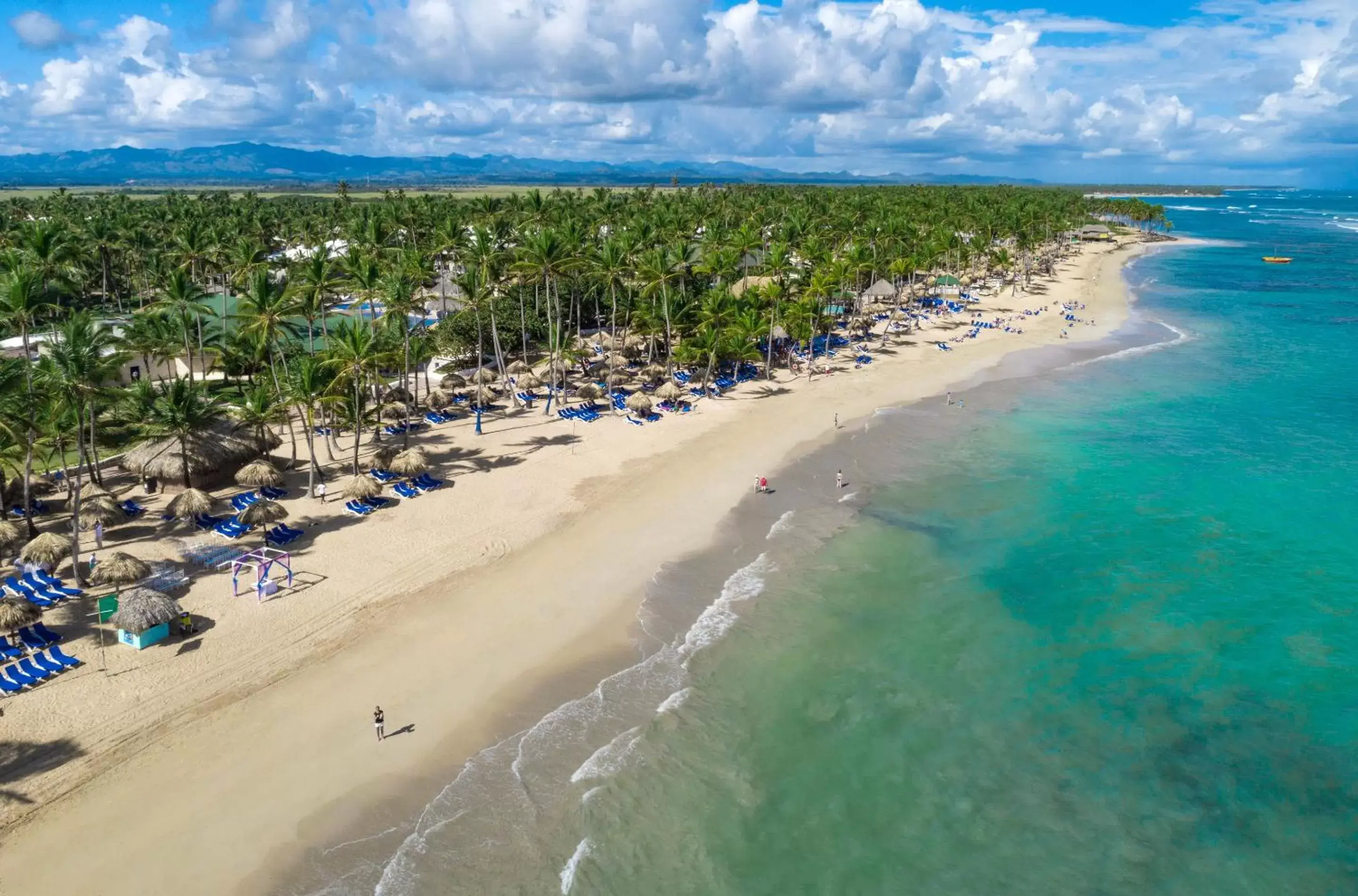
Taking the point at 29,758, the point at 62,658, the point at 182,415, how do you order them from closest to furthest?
the point at 29,758
the point at 62,658
the point at 182,415

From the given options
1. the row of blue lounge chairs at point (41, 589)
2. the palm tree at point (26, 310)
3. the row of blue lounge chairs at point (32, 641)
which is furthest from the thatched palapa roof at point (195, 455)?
the row of blue lounge chairs at point (32, 641)

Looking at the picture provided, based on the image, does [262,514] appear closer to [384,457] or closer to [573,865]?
[384,457]

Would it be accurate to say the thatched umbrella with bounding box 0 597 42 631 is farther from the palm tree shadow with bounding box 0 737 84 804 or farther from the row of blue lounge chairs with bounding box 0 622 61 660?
the palm tree shadow with bounding box 0 737 84 804

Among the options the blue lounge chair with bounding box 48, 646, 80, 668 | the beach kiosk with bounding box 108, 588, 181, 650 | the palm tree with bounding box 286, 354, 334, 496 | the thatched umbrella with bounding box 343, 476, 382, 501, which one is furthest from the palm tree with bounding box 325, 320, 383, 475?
the blue lounge chair with bounding box 48, 646, 80, 668

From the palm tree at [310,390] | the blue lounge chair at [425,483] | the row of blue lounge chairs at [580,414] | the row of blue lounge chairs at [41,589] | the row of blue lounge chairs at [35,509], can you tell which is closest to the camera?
the row of blue lounge chairs at [41,589]

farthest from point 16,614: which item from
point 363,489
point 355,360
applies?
point 355,360

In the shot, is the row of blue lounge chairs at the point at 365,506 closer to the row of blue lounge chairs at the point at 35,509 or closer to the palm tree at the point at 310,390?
the palm tree at the point at 310,390
